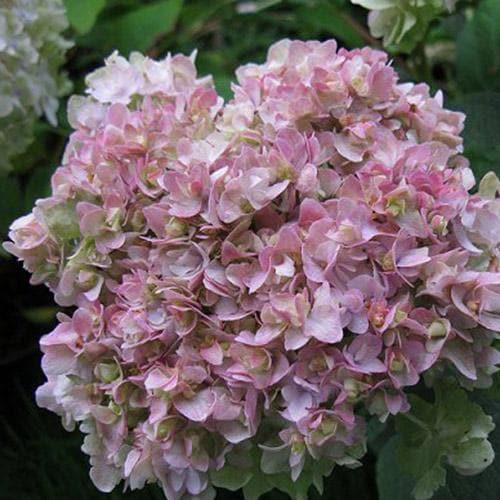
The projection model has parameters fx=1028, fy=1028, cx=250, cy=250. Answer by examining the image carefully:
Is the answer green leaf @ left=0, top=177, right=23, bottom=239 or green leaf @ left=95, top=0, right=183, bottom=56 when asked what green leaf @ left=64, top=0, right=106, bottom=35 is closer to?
green leaf @ left=95, top=0, right=183, bottom=56

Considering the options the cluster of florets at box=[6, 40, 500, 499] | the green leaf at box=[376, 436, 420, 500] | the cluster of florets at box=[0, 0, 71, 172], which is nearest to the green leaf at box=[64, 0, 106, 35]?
the cluster of florets at box=[0, 0, 71, 172]

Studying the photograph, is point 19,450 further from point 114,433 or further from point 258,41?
point 258,41

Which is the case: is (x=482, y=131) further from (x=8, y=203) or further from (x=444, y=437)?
(x=8, y=203)

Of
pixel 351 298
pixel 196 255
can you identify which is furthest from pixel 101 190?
pixel 351 298

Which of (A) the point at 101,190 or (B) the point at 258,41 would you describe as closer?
(A) the point at 101,190

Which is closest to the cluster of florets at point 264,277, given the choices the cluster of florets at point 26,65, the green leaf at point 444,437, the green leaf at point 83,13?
the green leaf at point 444,437
